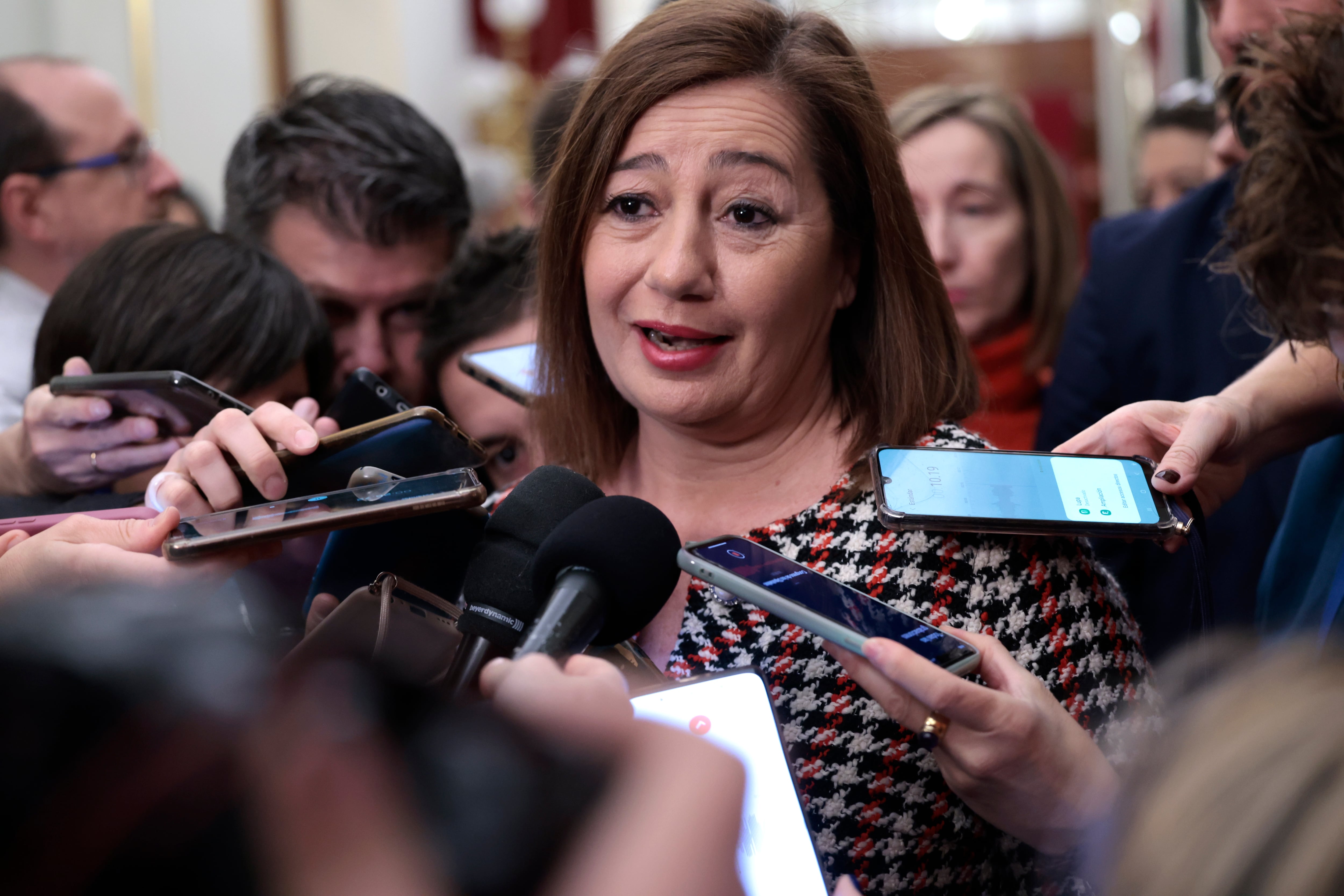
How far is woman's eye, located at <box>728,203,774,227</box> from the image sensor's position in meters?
1.34

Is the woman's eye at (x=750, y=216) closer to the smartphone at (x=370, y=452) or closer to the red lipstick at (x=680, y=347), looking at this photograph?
the red lipstick at (x=680, y=347)

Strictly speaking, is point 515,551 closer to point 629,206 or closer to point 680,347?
point 680,347

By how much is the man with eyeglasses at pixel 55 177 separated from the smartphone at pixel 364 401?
123cm

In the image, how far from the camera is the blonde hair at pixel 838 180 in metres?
1.39

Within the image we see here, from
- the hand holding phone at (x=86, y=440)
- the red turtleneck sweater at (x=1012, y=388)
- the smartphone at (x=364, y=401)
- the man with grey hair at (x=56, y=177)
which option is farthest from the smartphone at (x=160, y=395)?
the red turtleneck sweater at (x=1012, y=388)

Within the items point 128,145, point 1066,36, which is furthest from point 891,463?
point 1066,36

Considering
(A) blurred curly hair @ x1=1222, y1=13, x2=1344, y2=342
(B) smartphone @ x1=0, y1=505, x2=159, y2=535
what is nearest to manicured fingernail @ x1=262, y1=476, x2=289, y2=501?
(B) smartphone @ x1=0, y1=505, x2=159, y2=535

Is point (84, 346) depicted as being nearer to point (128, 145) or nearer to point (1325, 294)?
point (128, 145)

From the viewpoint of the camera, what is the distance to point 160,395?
146 cm

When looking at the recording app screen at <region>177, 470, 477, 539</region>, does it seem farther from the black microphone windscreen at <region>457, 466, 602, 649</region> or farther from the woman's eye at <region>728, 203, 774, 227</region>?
the woman's eye at <region>728, 203, 774, 227</region>

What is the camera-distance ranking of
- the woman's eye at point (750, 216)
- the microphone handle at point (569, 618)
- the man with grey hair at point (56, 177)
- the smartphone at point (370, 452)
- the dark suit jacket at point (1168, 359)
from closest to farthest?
the microphone handle at point (569, 618) < the smartphone at point (370, 452) < the woman's eye at point (750, 216) < the dark suit jacket at point (1168, 359) < the man with grey hair at point (56, 177)

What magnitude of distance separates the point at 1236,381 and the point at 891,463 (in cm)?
56

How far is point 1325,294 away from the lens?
1.12 metres

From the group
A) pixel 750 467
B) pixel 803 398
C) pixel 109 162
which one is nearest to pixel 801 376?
pixel 803 398
